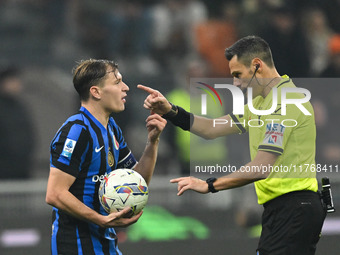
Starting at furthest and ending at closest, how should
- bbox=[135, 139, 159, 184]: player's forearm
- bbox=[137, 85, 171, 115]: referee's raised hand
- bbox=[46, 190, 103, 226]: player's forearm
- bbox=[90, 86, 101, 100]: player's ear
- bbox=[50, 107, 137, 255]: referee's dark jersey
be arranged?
bbox=[137, 85, 171, 115]: referee's raised hand < bbox=[135, 139, 159, 184]: player's forearm < bbox=[90, 86, 101, 100]: player's ear < bbox=[50, 107, 137, 255]: referee's dark jersey < bbox=[46, 190, 103, 226]: player's forearm

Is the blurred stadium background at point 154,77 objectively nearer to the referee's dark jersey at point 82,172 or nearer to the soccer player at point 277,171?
the soccer player at point 277,171

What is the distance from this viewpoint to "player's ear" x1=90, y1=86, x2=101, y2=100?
5.11 meters

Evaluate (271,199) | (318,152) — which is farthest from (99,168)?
(318,152)

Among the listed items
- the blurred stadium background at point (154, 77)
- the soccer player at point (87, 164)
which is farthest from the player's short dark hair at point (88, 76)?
the blurred stadium background at point (154, 77)

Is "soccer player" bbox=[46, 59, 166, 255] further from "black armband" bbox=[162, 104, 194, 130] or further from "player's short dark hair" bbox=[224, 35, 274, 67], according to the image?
"player's short dark hair" bbox=[224, 35, 274, 67]

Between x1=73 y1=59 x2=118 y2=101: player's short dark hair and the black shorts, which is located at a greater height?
x1=73 y1=59 x2=118 y2=101: player's short dark hair

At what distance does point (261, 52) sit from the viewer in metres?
5.48

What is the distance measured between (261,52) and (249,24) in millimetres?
5722

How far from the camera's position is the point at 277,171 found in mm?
5230

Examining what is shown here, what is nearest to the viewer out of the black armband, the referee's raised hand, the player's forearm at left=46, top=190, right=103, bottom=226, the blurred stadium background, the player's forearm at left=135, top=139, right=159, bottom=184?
the player's forearm at left=46, top=190, right=103, bottom=226

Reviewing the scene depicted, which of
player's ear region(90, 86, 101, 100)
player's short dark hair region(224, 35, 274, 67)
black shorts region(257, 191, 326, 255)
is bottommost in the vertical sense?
black shorts region(257, 191, 326, 255)

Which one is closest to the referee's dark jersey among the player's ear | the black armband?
the player's ear

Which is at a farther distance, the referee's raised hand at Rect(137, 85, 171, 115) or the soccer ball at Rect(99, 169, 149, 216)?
the referee's raised hand at Rect(137, 85, 171, 115)

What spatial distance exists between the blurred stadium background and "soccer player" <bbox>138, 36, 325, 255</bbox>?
3.31 metres
